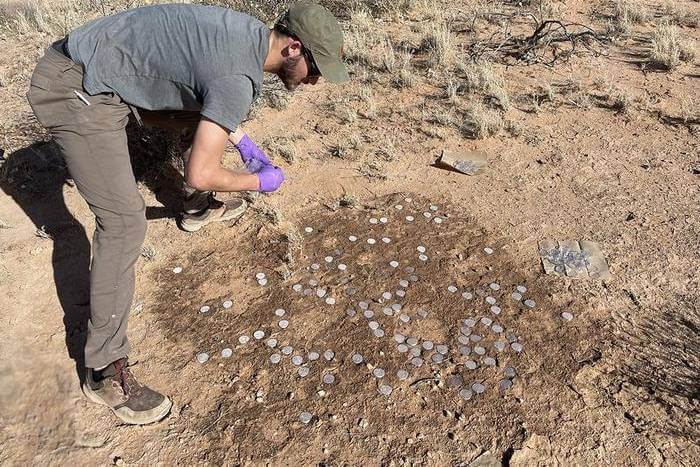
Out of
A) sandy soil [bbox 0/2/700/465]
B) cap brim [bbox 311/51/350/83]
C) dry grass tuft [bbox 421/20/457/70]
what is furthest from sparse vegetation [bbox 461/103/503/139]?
cap brim [bbox 311/51/350/83]

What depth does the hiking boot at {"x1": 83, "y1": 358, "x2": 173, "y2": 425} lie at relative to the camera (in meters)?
2.90

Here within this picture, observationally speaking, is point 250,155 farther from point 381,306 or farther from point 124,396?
point 124,396

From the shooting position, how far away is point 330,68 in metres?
2.61

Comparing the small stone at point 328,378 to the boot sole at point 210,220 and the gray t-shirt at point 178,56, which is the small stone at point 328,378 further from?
the boot sole at point 210,220

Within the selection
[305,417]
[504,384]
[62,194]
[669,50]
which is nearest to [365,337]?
[305,417]

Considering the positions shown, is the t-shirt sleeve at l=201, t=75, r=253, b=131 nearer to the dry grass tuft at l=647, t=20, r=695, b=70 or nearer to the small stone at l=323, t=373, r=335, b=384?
the small stone at l=323, t=373, r=335, b=384

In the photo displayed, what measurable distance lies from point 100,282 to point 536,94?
4605 mm

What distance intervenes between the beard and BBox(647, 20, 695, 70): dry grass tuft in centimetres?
498

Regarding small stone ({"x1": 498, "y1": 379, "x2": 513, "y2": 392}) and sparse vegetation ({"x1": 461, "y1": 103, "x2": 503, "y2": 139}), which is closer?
small stone ({"x1": 498, "y1": 379, "x2": 513, "y2": 392})

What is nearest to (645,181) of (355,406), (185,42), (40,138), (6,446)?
(355,406)

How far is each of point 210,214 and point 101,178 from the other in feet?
5.24

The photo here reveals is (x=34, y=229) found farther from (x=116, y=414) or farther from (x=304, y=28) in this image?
(x=304, y=28)

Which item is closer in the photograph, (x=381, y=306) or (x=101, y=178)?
(x=101, y=178)

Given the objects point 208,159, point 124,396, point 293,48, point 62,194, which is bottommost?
point 62,194
